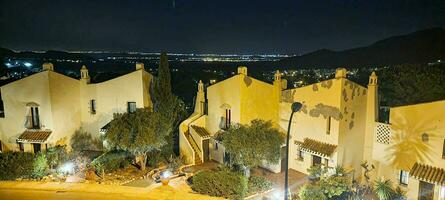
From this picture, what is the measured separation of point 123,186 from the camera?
17.5m

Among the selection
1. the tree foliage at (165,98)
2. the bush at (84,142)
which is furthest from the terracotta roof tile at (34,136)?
the tree foliage at (165,98)

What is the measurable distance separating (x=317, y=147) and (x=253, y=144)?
12.2 ft

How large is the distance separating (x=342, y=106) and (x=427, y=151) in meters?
4.40

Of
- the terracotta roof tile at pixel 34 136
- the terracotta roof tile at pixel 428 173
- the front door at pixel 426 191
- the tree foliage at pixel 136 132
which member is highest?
the tree foliage at pixel 136 132

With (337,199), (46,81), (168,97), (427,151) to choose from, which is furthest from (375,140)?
(46,81)

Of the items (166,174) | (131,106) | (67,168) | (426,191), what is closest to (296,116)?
(426,191)

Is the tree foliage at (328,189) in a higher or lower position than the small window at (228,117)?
lower

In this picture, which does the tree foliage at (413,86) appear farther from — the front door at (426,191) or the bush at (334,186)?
the bush at (334,186)

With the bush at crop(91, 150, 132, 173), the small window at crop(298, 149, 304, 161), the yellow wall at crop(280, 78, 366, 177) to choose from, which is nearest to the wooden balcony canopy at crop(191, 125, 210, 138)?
the bush at crop(91, 150, 132, 173)

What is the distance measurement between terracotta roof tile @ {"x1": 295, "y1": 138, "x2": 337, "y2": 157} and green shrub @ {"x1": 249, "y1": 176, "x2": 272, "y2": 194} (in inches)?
121

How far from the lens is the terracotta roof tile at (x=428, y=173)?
45.8 ft

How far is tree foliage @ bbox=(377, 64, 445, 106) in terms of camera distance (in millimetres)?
22656

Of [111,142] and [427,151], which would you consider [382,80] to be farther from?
[111,142]

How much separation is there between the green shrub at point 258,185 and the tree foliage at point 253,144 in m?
0.82
